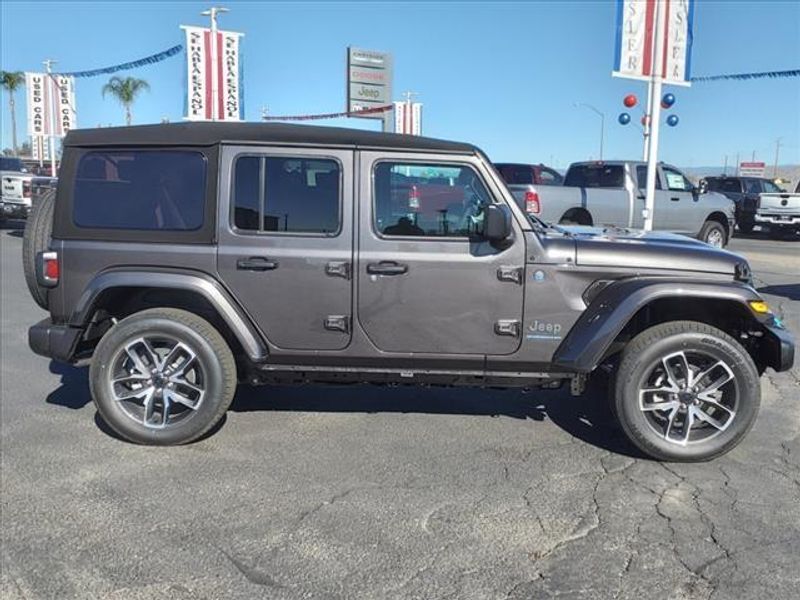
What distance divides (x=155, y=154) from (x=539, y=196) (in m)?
9.77

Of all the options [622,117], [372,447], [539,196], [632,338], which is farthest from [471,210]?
[622,117]

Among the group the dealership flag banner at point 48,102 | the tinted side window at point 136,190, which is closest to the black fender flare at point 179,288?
the tinted side window at point 136,190

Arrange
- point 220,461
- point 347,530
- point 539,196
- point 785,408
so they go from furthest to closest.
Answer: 1. point 539,196
2. point 785,408
3. point 220,461
4. point 347,530

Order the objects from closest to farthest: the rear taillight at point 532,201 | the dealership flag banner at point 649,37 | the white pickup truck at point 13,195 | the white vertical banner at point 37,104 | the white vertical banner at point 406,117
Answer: the dealership flag banner at point 649,37 < the rear taillight at point 532,201 < the white pickup truck at point 13,195 < the white vertical banner at point 37,104 < the white vertical banner at point 406,117

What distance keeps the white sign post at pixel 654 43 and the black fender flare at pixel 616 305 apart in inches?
317

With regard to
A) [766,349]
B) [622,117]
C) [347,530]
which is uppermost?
[622,117]

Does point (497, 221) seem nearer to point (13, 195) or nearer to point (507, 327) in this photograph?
point (507, 327)

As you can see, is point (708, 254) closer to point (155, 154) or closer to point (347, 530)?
point (347, 530)

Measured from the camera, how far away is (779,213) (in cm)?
2150

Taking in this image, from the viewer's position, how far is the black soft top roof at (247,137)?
436cm

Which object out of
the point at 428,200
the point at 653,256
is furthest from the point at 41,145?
the point at 653,256

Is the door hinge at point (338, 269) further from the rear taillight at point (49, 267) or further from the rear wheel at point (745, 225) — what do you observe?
the rear wheel at point (745, 225)

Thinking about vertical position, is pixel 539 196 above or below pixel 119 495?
above

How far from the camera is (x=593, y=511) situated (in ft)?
12.0
